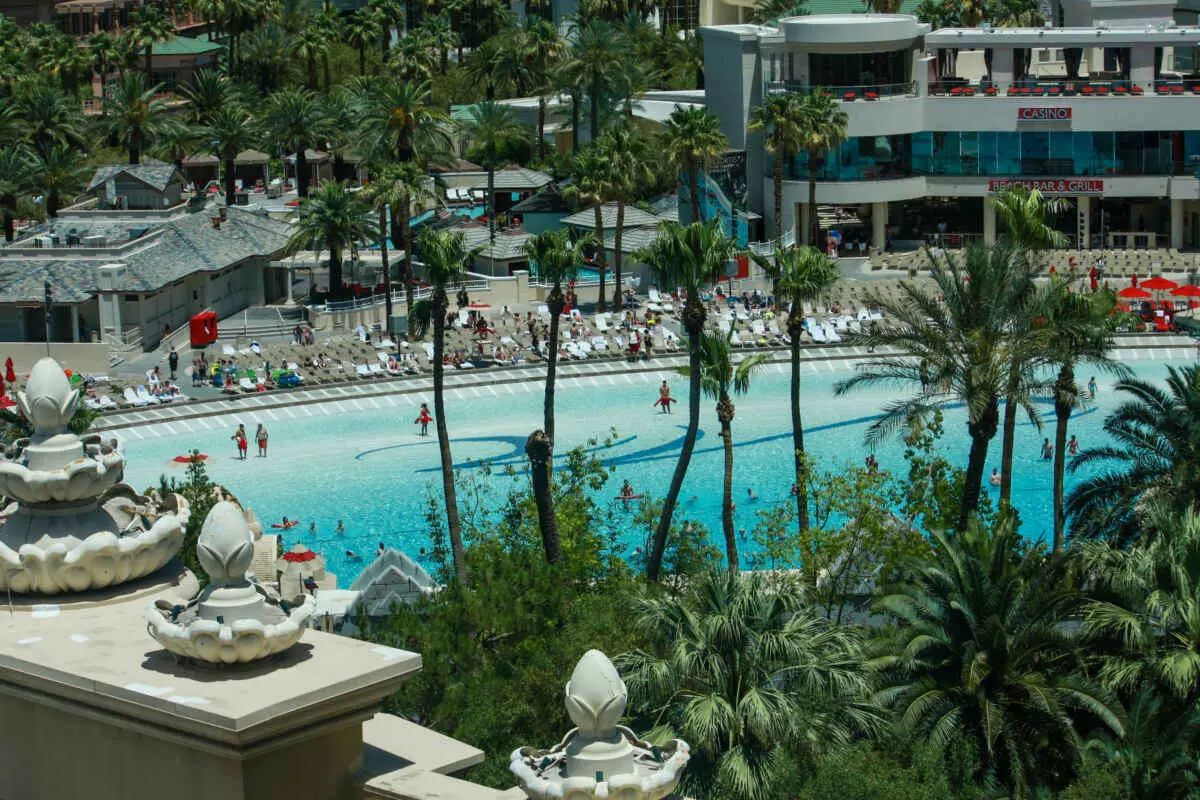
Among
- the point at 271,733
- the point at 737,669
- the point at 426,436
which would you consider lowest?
the point at 426,436

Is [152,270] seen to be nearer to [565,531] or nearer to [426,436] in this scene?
[426,436]

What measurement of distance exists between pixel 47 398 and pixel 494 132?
77.1 meters

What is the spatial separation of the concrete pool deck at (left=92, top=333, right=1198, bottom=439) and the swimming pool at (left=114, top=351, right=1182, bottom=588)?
13cm

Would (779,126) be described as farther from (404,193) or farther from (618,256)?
(404,193)

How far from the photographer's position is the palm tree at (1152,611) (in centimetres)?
2091

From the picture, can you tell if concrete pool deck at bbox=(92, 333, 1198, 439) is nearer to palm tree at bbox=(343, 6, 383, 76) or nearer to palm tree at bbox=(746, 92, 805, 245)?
palm tree at bbox=(746, 92, 805, 245)

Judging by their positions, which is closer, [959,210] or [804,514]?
[804,514]

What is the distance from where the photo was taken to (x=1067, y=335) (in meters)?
31.8

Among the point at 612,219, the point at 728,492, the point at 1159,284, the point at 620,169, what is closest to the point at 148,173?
the point at 612,219

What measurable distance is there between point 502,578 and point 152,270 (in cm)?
3951

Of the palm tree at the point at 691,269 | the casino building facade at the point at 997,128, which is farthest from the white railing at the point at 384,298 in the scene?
the palm tree at the point at 691,269

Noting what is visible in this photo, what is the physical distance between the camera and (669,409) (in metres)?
53.3

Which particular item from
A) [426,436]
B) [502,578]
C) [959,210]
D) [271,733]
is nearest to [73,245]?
[426,436]

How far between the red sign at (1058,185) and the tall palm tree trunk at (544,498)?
1748 inches
